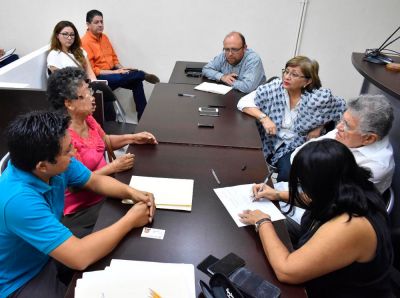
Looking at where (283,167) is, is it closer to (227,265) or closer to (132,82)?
(227,265)

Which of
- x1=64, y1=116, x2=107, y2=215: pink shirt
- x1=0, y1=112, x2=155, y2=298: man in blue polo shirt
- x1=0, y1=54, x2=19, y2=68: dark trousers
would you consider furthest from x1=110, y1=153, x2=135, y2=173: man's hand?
x1=0, y1=54, x2=19, y2=68: dark trousers

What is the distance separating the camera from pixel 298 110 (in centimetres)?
232

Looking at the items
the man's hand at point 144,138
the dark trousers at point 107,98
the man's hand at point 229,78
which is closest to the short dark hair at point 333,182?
the man's hand at point 144,138

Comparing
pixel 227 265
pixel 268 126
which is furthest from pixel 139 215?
pixel 268 126

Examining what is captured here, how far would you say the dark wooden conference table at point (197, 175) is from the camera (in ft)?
3.71

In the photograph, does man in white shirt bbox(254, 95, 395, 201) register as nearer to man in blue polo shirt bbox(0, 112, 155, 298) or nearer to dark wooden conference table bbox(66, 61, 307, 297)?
dark wooden conference table bbox(66, 61, 307, 297)

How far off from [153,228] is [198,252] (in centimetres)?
20

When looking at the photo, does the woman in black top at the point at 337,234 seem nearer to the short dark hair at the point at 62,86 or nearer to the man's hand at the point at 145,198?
the man's hand at the point at 145,198

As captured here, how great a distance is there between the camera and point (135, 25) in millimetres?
4336

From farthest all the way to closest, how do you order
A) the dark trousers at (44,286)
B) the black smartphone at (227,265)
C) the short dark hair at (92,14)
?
1. the short dark hair at (92,14)
2. the dark trousers at (44,286)
3. the black smartphone at (227,265)

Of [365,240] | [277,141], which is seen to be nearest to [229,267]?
[365,240]

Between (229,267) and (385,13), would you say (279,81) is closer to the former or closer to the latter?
(229,267)

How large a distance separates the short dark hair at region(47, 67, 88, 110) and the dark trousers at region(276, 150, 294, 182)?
1383 mm

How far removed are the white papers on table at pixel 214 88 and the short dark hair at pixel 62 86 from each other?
1.25m
